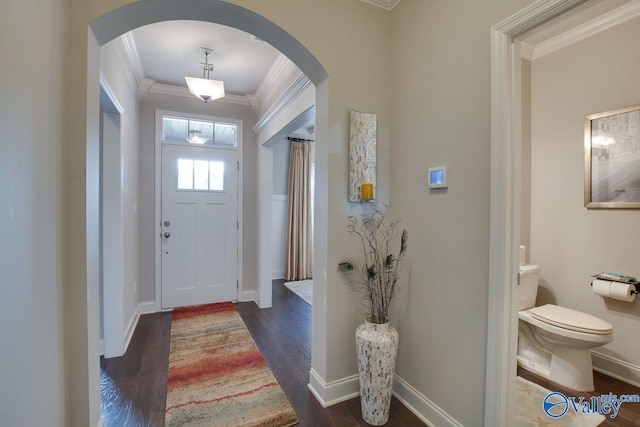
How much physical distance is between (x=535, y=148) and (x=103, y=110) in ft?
12.9

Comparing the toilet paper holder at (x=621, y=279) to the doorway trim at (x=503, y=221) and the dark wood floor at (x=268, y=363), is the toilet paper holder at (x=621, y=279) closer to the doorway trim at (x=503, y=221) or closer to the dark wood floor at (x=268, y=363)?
the doorway trim at (x=503, y=221)

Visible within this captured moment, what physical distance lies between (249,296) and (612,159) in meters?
4.06

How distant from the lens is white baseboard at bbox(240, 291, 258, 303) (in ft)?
13.1

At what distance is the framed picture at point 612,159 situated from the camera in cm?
220

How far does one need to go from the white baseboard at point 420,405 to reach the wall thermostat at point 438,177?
129cm

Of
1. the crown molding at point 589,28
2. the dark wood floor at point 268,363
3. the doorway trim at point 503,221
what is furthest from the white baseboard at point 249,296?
the crown molding at point 589,28

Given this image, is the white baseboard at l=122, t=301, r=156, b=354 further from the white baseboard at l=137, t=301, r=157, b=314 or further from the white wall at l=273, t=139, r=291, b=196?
the white wall at l=273, t=139, r=291, b=196

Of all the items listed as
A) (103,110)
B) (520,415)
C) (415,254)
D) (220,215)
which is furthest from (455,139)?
(220,215)

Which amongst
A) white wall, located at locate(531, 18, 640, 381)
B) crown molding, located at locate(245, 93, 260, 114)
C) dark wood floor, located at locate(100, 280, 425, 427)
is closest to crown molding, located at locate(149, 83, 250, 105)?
crown molding, located at locate(245, 93, 260, 114)

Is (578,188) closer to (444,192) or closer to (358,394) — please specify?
(444,192)

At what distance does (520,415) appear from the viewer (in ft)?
6.00

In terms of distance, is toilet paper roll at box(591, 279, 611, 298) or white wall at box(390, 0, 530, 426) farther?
toilet paper roll at box(591, 279, 611, 298)

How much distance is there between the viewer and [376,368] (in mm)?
1667

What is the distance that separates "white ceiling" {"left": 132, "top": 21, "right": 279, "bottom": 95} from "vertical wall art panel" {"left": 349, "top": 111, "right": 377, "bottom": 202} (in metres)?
1.42
